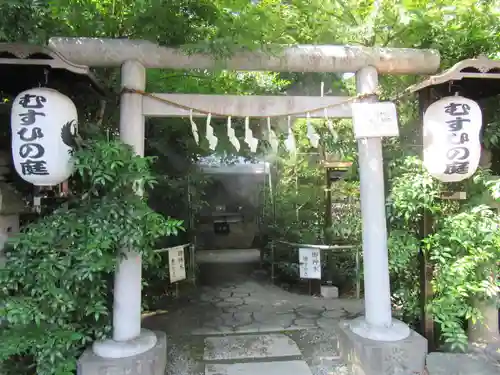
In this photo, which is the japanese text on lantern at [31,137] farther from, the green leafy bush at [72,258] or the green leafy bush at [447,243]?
the green leafy bush at [447,243]

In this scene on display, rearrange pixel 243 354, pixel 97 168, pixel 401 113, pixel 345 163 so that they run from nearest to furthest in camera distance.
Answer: pixel 97 168 < pixel 243 354 < pixel 401 113 < pixel 345 163

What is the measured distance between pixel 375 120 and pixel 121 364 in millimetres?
4040

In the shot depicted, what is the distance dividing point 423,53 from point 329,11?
1.34 metres

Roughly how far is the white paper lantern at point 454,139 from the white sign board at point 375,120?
46 centimetres

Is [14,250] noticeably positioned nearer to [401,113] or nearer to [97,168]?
[97,168]

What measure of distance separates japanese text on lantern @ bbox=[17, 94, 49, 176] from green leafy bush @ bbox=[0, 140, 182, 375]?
1.19 feet

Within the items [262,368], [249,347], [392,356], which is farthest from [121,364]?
[392,356]

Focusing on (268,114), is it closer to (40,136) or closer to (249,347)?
(40,136)

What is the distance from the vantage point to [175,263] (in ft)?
24.3

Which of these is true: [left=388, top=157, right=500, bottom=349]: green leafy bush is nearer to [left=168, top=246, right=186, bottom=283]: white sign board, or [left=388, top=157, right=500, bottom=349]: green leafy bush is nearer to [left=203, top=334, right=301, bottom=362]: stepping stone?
[left=203, top=334, right=301, bottom=362]: stepping stone

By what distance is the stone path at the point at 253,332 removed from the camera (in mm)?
5164

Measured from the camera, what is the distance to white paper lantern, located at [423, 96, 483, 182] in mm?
4379

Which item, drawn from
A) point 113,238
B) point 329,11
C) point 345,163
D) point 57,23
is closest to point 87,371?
point 113,238

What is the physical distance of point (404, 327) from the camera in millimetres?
4805
